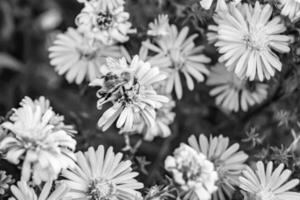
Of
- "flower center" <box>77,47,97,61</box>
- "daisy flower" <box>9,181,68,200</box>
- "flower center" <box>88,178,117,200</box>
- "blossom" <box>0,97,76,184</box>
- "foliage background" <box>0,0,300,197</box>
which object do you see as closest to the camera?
"blossom" <box>0,97,76,184</box>

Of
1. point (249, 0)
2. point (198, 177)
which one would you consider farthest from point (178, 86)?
point (198, 177)

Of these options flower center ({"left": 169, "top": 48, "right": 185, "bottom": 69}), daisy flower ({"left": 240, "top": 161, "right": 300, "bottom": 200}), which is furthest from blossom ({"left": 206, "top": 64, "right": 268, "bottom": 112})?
daisy flower ({"left": 240, "top": 161, "right": 300, "bottom": 200})

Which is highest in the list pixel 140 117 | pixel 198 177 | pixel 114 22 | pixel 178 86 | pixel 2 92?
pixel 2 92

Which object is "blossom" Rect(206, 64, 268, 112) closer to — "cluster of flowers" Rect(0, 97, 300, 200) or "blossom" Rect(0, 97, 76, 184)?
"cluster of flowers" Rect(0, 97, 300, 200)

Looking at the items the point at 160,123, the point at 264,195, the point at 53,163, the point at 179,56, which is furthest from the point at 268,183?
the point at 53,163

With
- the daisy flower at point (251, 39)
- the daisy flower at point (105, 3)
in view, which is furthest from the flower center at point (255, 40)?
the daisy flower at point (105, 3)

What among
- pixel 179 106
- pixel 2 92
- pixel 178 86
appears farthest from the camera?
pixel 2 92

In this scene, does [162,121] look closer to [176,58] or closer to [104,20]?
[176,58]

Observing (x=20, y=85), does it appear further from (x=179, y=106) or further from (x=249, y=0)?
(x=249, y=0)
